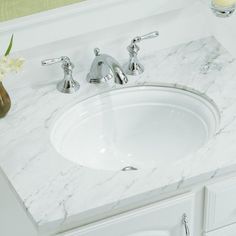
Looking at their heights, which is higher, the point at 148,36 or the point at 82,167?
the point at 148,36

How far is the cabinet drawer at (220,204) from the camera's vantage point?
6.77 ft

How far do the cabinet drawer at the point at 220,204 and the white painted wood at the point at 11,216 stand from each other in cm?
53

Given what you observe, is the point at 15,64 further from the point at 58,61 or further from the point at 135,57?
the point at 135,57

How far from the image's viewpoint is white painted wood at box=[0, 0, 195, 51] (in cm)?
220

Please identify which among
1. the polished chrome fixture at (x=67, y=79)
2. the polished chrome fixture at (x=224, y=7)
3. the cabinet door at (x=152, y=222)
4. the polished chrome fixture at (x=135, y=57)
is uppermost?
the polished chrome fixture at (x=224, y=7)

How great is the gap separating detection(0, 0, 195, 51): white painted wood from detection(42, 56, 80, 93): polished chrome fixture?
0.29 feet

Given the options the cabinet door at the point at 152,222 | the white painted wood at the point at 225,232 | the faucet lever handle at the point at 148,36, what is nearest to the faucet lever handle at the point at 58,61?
the faucet lever handle at the point at 148,36

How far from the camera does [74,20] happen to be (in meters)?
2.25

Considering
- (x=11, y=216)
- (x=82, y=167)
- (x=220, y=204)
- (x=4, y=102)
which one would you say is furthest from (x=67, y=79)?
(x=220, y=204)

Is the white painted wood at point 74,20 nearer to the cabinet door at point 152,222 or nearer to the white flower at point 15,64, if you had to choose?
the white flower at point 15,64

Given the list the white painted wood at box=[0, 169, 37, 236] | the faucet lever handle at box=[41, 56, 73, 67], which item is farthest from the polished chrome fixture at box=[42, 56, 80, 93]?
the white painted wood at box=[0, 169, 37, 236]

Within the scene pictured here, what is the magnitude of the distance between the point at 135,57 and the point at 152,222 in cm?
53

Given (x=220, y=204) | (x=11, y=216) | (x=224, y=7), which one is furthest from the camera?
(x=11, y=216)

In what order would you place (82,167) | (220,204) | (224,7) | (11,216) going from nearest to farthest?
(82,167), (220,204), (224,7), (11,216)
